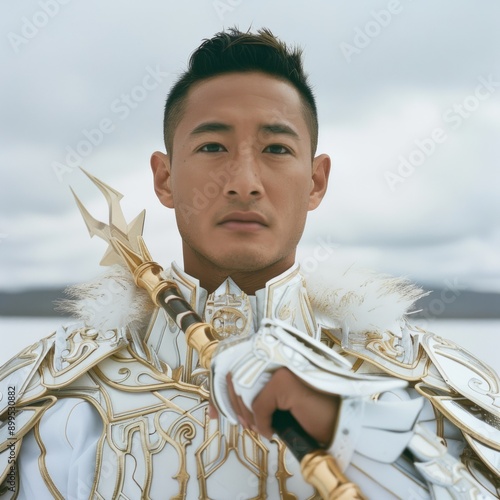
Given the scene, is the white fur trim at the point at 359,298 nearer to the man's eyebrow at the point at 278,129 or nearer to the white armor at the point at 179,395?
the white armor at the point at 179,395

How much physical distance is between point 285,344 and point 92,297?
653mm

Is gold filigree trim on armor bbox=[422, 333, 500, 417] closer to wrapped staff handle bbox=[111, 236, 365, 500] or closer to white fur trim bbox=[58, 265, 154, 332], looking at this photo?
wrapped staff handle bbox=[111, 236, 365, 500]

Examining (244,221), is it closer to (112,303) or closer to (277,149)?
(277,149)

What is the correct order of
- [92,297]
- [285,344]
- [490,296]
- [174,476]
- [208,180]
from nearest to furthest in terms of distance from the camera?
1. [285,344]
2. [174,476]
3. [208,180]
4. [92,297]
5. [490,296]

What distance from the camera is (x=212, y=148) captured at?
159 cm

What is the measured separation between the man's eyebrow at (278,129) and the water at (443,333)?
3.09 ft

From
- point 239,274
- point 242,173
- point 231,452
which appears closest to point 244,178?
point 242,173

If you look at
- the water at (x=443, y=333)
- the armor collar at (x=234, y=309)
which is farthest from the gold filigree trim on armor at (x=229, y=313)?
the water at (x=443, y=333)

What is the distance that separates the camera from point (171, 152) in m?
1.74

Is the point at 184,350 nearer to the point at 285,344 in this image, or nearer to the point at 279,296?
the point at 279,296

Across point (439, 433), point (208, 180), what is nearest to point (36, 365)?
point (208, 180)

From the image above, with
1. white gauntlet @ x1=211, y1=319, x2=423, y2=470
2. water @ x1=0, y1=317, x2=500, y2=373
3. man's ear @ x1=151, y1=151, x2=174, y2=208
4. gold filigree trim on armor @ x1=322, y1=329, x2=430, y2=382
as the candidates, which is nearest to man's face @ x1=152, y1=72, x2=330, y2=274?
man's ear @ x1=151, y1=151, x2=174, y2=208

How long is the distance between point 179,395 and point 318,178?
66 centimetres

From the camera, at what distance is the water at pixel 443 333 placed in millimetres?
2191
